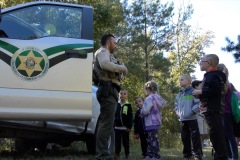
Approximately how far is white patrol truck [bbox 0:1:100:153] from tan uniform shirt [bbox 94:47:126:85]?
22cm

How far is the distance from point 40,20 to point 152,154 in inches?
107

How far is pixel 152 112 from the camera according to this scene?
5465 millimetres

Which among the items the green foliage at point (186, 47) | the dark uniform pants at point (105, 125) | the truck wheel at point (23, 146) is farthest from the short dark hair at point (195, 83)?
the green foliage at point (186, 47)

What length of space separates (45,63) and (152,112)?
2.27 m

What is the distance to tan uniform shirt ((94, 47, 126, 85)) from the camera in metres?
4.10

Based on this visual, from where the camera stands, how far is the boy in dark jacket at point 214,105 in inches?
166

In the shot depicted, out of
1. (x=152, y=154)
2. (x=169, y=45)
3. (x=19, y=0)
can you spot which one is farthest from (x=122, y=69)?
(x=169, y=45)

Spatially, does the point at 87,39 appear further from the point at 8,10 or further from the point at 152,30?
the point at 152,30

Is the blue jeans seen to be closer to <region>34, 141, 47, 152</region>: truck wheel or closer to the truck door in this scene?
the truck door

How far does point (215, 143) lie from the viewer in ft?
13.9

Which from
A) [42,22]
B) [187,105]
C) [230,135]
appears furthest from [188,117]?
[42,22]

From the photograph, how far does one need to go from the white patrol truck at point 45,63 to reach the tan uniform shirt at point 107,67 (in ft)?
0.71

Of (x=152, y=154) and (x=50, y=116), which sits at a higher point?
(x=50, y=116)

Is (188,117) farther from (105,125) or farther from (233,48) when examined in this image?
(233,48)
